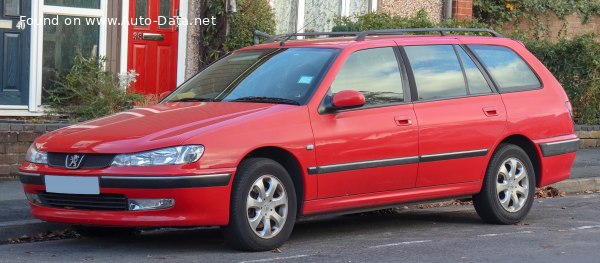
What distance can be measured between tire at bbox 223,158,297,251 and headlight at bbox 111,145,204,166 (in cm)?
41

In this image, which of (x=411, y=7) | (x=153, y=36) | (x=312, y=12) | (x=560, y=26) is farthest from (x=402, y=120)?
(x=560, y=26)

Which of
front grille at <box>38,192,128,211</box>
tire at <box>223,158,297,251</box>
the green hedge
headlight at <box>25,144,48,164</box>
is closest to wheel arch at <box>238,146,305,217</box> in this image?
tire at <box>223,158,297,251</box>

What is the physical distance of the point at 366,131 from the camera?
29.1 feet

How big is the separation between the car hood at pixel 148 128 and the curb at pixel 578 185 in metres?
5.38

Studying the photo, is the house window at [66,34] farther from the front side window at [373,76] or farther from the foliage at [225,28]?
the front side window at [373,76]

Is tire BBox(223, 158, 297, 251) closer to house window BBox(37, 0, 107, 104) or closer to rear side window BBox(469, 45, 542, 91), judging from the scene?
rear side window BBox(469, 45, 542, 91)

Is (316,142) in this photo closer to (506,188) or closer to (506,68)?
Answer: (506,188)

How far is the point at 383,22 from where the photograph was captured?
53.9 feet

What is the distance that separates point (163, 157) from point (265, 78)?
1.53 m

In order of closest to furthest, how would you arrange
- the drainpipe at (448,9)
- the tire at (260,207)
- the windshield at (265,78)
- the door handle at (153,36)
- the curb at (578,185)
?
the tire at (260,207) → the windshield at (265,78) → the curb at (578,185) → the door handle at (153,36) → the drainpipe at (448,9)

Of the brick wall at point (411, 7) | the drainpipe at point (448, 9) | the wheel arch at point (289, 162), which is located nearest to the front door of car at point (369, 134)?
the wheel arch at point (289, 162)

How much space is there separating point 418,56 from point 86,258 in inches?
130

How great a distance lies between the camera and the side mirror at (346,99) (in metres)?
8.62

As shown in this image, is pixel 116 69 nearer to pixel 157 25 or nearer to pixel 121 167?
pixel 157 25
